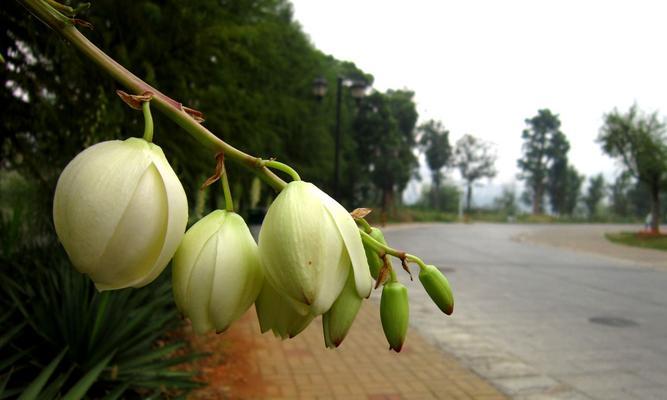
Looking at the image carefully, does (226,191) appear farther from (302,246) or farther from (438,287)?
(438,287)

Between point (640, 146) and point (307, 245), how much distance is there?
27.4 metres

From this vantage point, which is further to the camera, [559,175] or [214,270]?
[559,175]

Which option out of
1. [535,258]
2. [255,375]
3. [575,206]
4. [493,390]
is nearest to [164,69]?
[255,375]

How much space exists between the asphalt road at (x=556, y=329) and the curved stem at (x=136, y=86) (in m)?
4.51

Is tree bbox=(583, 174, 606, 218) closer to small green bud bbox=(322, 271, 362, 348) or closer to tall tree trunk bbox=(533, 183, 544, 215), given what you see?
tall tree trunk bbox=(533, 183, 544, 215)

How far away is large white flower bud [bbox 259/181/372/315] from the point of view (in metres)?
0.47

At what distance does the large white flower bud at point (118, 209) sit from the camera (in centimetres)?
45

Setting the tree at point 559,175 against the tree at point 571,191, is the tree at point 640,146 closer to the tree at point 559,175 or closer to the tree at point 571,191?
the tree at point 559,175

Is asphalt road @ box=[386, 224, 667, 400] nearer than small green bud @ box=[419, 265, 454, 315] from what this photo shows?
No

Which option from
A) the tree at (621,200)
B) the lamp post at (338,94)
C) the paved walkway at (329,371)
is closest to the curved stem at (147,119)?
the paved walkway at (329,371)

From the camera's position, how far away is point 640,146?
24109 mm

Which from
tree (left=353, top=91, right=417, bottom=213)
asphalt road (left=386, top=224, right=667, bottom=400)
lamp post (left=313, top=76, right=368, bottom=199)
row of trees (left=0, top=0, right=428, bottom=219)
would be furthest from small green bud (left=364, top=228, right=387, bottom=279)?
tree (left=353, top=91, right=417, bottom=213)

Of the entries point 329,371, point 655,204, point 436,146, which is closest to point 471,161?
point 436,146

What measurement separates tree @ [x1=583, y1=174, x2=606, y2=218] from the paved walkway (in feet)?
214
